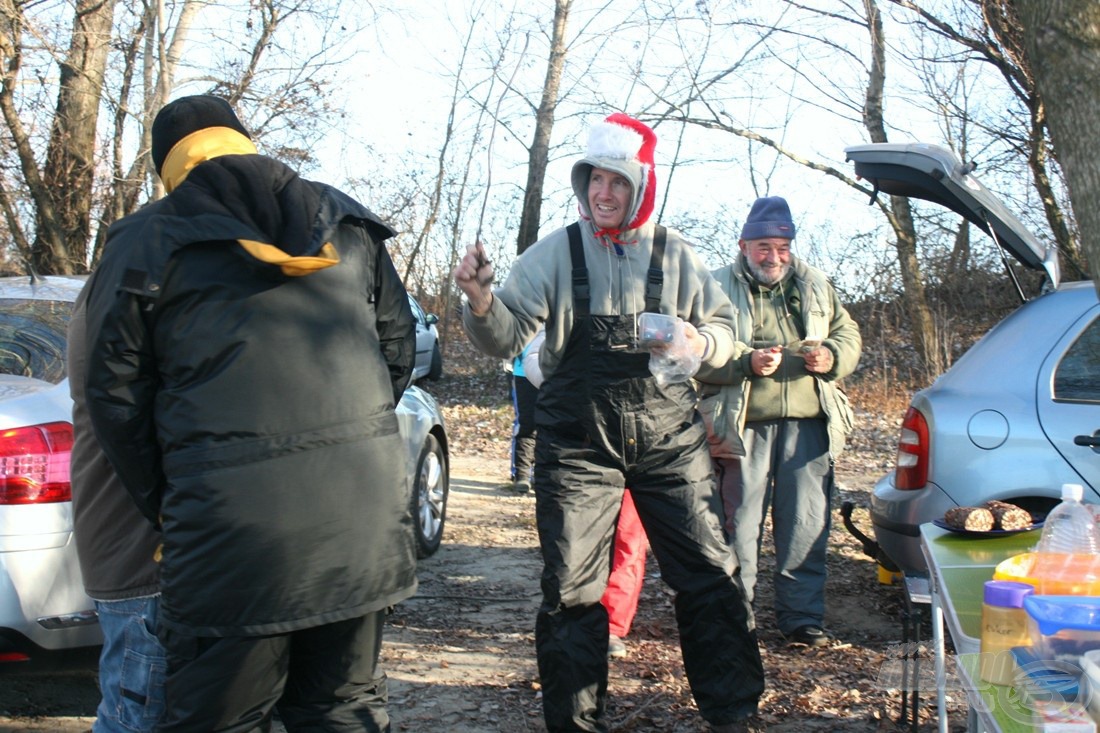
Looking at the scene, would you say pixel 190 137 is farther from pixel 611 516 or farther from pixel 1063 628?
pixel 1063 628

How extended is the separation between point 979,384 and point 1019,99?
32.0 ft

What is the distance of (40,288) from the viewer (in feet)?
15.7

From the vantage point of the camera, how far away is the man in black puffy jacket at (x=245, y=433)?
95.9 inches

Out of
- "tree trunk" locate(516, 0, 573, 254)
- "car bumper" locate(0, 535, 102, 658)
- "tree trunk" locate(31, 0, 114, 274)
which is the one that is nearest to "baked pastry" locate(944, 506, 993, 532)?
"car bumper" locate(0, 535, 102, 658)

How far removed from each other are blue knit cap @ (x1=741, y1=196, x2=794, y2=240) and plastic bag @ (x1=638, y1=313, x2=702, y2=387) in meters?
1.56

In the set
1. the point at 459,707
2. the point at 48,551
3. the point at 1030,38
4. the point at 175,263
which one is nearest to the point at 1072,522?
the point at 1030,38

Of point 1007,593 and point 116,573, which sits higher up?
point 1007,593

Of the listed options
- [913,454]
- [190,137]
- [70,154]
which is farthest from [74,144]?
[190,137]

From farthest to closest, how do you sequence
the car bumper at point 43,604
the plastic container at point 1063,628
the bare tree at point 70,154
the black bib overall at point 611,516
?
1. the bare tree at point 70,154
2. the black bib overall at point 611,516
3. the car bumper at point 43,604
4. the plastic container at point 1063,628

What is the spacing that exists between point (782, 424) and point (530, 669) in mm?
1623

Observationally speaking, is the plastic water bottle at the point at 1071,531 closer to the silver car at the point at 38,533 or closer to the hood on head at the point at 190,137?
the hood on head at the point at 190,137

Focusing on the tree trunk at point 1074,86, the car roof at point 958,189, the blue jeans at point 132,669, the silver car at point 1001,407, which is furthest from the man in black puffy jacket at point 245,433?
the car roof at point 958,189

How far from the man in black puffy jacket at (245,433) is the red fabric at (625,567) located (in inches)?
92.9

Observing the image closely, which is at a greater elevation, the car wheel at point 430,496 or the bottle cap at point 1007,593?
the bottle cap at point 1007,593
